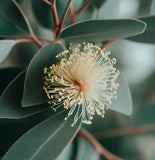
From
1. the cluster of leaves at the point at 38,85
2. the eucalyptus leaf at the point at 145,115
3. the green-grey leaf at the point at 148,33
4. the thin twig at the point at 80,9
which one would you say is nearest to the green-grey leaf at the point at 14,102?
the cluster of leaves at the point at 38,85

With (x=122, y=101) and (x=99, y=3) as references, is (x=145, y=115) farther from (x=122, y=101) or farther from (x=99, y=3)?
(x=99, y=3)

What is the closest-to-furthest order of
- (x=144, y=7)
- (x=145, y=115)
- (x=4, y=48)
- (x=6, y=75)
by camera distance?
(x=4, y=48), (x=6, y=75), (x=144, y=7), (x=145, y=115)

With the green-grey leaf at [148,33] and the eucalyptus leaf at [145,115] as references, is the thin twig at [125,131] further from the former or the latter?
the green-grey leaf at [148,33]

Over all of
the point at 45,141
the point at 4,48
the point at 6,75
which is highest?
the point at 4,48

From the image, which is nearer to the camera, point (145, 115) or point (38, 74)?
point (38, 74)

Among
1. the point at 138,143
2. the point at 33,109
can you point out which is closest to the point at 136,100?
the point at 138,143

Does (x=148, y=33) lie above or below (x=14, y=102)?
above

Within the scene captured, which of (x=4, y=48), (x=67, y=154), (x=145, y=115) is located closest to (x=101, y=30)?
(x=4, y=48)
